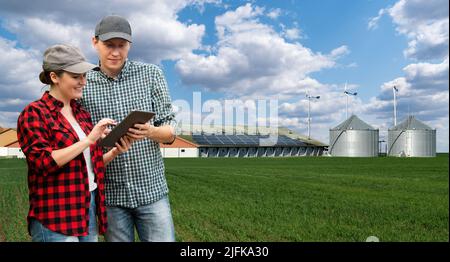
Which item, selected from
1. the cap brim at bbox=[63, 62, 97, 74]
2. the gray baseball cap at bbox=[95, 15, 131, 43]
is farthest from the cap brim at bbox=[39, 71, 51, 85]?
the gray baseball cap at bbox=[95, 15, 131, 43]

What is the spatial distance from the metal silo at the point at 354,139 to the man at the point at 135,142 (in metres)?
70.7

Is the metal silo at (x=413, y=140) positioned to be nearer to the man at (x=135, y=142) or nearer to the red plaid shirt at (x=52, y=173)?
the man at (x=135, y=142)

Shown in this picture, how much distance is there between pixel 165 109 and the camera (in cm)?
290

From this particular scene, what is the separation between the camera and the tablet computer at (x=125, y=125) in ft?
8.13

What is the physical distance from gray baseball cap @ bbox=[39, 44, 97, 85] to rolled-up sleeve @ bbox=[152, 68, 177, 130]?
1.72ft

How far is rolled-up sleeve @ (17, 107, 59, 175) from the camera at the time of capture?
7.55ft

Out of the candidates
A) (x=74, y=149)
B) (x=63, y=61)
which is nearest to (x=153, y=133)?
(x=74, y=149)

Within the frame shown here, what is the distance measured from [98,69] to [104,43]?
8.3 inches

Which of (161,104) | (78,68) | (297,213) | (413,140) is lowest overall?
(297,213)

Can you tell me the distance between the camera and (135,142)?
2848 millimetres

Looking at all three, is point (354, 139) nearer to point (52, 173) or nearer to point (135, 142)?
point (135, 142)

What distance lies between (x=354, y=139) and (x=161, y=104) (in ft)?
236
